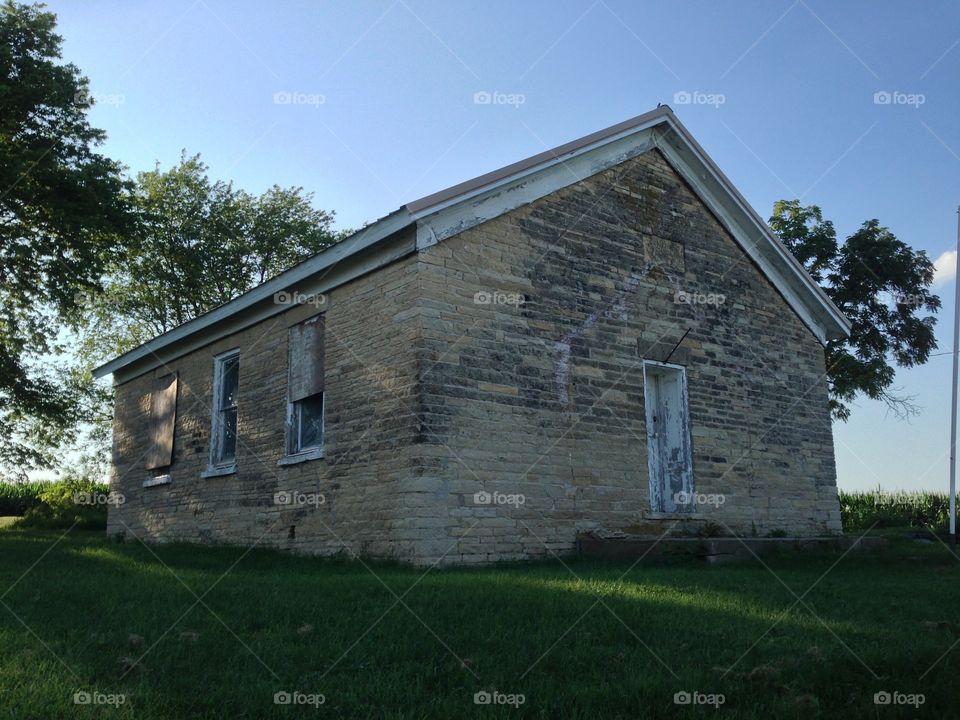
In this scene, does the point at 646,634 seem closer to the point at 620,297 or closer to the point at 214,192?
the point at 620,297

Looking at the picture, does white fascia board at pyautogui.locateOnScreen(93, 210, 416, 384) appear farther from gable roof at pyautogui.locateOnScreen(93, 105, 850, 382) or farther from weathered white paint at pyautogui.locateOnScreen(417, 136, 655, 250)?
weathered white paint at pyautogui.locateOnScreen(417, 136, 655, 250)

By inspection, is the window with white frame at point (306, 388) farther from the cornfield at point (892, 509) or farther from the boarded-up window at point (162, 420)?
the cornfield at point (892, 509)

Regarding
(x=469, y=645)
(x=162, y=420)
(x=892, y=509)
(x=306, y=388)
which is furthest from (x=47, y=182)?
(x=892, y=509)

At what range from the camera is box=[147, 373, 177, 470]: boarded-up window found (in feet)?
52.9

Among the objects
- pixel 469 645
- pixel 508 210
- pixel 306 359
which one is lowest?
pixel 469 645

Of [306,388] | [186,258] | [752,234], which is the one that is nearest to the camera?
[306,388]

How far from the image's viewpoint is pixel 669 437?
43.3 ft

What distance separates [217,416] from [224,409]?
7.9 inches

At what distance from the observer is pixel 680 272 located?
1395 centimetres

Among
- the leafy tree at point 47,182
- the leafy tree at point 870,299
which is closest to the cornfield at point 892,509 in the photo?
the leafy tree at point 870,299

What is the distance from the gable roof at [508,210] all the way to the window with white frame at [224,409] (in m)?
0.52

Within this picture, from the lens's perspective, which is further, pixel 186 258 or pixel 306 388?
pixel 186 258

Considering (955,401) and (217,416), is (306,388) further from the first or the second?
(955,401)

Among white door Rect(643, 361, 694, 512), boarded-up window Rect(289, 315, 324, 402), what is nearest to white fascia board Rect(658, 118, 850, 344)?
white door Rect(643, 361, 694, 512)
